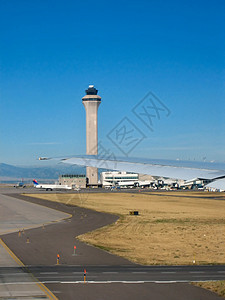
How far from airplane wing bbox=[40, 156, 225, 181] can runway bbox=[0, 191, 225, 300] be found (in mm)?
10331

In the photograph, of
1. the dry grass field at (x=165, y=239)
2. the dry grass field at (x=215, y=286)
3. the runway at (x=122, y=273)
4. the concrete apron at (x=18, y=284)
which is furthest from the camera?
the dry grass field at (x=165, y=239)

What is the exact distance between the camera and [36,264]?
121 ft

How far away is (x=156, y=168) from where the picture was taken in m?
18.0

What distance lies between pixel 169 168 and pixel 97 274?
18.4 m

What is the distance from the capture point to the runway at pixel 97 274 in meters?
27.5

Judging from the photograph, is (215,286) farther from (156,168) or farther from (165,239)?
(165,239)

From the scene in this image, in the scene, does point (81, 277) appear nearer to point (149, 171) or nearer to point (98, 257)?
point (98, 257)

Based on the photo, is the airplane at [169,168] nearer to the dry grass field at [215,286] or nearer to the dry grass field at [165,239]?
the dry grass field at [215,286]

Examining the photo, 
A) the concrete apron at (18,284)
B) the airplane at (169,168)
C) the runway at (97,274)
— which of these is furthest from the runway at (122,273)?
the airplane at (169,168)

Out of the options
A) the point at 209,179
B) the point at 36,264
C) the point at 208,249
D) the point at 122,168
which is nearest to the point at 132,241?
the point at 208,249

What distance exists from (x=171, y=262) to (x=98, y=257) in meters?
7.21

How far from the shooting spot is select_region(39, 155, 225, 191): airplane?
13.9 meters

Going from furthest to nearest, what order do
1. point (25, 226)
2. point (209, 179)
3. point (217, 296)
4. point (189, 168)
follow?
point (25, 226)
point (217, 296)
point (189, 168)
point (209, 179)

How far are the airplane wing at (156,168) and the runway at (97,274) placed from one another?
10331mm
